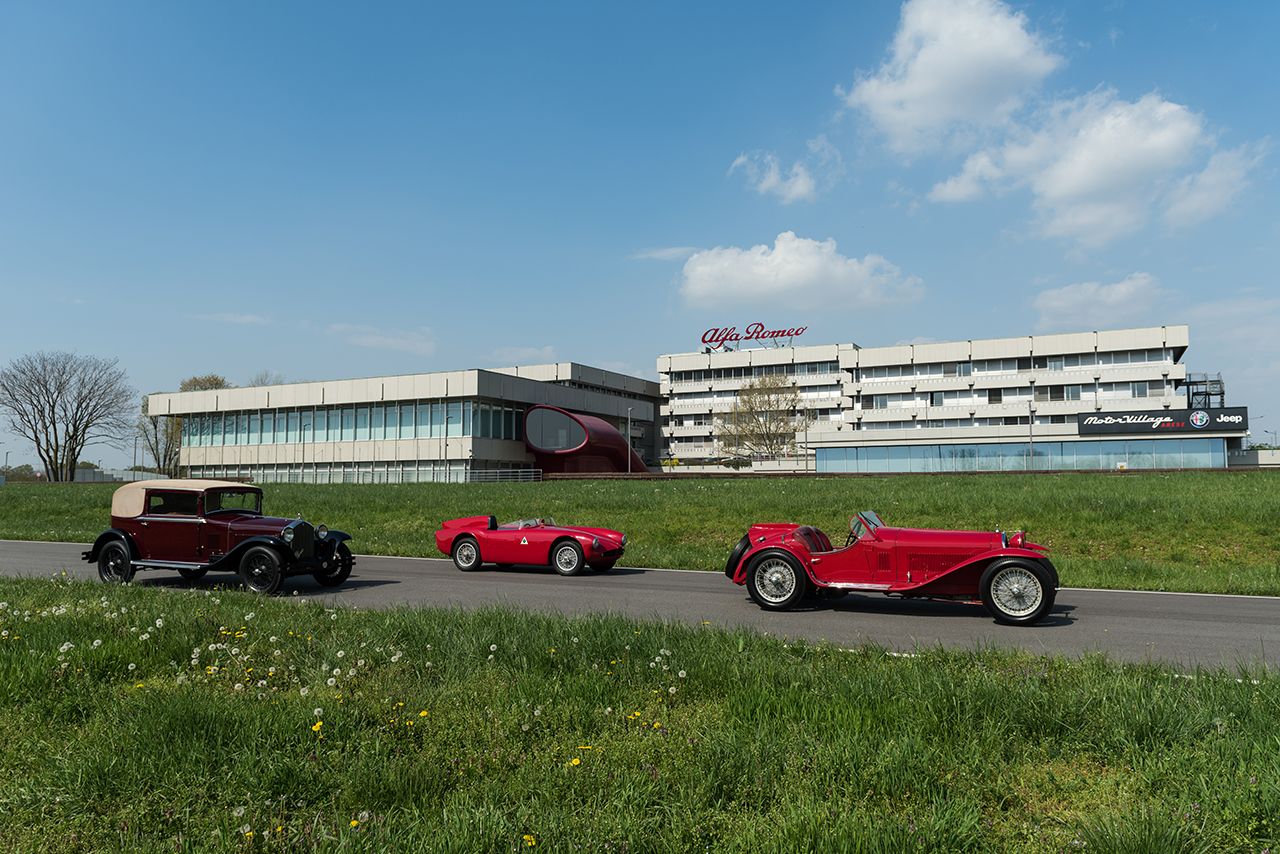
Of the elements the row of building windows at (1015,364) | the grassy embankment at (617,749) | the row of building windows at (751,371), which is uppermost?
the row of building windows at (751,371)

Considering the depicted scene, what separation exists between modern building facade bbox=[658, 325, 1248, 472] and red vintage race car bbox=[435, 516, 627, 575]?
2246 inches

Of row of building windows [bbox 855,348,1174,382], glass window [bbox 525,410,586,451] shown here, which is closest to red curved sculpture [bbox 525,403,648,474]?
glass window [bbox 525,410,586,451]

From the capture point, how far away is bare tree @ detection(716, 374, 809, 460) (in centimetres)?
8925

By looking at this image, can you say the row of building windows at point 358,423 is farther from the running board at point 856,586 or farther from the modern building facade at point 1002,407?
the running board at point 856,586

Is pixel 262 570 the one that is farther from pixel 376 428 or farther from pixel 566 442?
pixel 376 428

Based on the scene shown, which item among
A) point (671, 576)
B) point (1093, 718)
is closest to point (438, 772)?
point (1093, 718)

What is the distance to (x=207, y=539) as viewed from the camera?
12.9 metres

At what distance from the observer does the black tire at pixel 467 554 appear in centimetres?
1605

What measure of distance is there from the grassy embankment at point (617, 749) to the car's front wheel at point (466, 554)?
29.8 feet

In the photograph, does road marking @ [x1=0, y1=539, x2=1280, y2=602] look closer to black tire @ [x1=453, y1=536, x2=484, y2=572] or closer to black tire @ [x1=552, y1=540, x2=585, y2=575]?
black tire @ [x1=552, y1=540, x2=585, y2=575]

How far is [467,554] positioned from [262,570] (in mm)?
4498

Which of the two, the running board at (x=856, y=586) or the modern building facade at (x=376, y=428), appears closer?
the running board at (x=856, y=586)

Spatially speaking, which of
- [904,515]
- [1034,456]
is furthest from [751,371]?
[904,515]

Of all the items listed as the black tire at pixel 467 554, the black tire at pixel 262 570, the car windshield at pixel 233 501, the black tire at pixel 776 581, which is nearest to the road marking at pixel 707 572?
the black tire at pixel 467 554
